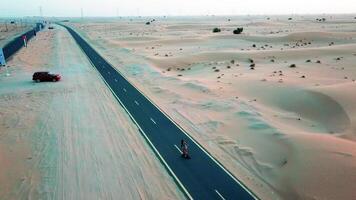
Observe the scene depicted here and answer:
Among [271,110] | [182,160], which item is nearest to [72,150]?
[182,160]

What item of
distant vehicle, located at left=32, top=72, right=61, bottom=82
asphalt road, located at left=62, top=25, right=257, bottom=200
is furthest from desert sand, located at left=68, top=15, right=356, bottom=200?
distant vehicle, located at left=32, top=72, right=61, bottom=82

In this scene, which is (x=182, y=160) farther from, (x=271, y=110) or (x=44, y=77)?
(x=44, y=77)

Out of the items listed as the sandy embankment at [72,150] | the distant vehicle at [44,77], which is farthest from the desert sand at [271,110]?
the distant vehicle at [44,77]

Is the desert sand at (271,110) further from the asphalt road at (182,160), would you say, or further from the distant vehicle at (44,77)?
the distant vehicle at (44,77)

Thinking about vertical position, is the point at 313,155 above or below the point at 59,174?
above

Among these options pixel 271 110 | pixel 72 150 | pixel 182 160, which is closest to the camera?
pixel 182 160

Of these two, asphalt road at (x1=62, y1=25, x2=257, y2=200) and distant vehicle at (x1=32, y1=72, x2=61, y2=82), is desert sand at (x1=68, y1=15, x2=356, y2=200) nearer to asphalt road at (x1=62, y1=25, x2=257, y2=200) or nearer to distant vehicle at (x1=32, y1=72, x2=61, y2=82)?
asphalt road at (x1=62, y1=25, x2=257, y2=200)

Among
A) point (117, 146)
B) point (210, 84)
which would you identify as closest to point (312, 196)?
point (117, 146)

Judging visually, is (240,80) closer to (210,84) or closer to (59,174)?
(210,84)

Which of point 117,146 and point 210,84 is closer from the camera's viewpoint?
point 117,146
